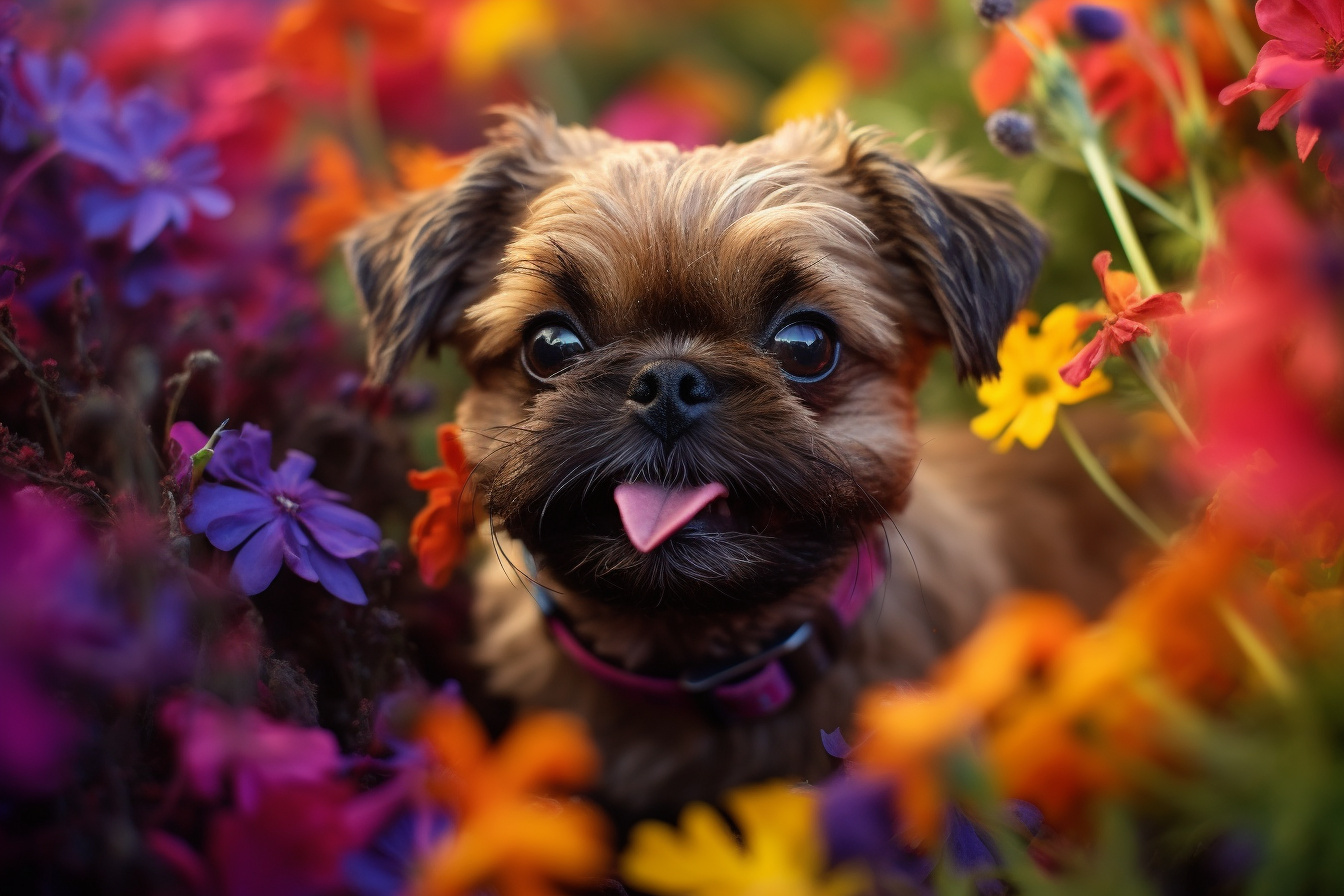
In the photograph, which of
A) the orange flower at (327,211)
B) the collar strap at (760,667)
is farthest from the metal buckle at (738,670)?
the orange flower at (327,211)

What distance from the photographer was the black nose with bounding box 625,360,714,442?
1889 millimetres

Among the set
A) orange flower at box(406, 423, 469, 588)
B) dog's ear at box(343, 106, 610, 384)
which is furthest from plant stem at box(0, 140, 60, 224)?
orange flower at box(406, 423, 469, 588)

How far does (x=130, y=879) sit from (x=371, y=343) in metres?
1.44

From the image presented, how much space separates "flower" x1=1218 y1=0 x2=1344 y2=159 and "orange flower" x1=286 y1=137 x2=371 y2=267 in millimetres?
2274

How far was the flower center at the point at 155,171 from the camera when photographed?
7.59ft

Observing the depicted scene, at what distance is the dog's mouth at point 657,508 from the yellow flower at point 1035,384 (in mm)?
598

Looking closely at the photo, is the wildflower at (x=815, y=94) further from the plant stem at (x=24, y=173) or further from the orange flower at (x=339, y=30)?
the plant stem at (x=24, y=173)

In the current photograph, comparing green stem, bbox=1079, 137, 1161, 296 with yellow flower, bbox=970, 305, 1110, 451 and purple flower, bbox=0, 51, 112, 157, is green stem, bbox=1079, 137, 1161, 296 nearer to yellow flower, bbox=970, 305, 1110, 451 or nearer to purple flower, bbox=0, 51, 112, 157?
yellow flower, bbox=970, 305, 1110, 451

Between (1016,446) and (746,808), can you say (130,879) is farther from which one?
(1016,446)

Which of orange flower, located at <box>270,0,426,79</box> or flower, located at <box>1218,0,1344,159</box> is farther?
orange flower, located at <box>270,0,426,79</box>

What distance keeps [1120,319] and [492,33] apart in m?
2.94

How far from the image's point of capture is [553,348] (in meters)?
2.18

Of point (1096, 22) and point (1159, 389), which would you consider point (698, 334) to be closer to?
point (1159, 389)

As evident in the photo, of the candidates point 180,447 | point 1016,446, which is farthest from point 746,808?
point 1016,446
